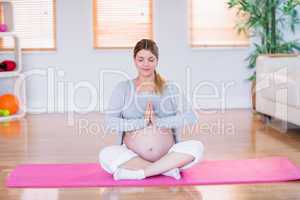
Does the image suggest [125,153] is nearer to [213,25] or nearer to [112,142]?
[112,142]

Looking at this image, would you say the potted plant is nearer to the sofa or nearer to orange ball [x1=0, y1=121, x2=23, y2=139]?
the sofa

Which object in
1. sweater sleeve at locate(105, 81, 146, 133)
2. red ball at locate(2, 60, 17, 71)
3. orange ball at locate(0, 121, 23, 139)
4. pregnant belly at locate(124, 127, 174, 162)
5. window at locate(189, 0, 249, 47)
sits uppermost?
window at locate(189, 0, 249, 47)

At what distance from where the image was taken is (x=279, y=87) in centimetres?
469

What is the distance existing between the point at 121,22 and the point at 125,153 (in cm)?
311

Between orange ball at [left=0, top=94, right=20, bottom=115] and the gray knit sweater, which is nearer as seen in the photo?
the gray knit sweater

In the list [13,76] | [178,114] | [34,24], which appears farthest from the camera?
[34,24]

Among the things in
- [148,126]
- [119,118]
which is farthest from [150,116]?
[119,118]

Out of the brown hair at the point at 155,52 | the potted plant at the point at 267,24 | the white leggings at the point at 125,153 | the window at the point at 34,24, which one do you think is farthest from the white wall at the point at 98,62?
the white leggings at the point at 125,153

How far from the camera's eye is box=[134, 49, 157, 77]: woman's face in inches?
128

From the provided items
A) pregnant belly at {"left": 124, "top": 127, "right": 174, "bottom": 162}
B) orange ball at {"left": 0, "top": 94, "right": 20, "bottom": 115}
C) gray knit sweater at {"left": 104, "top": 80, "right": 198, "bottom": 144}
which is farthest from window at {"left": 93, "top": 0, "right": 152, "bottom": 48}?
pregnant belly at {"left": 124, "top": 127, "right": 174, "bottom": 162}

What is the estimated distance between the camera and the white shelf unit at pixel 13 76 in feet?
18.2

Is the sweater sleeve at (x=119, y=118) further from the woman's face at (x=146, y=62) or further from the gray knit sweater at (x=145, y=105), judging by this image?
the woman's face at (x=146, y=62)

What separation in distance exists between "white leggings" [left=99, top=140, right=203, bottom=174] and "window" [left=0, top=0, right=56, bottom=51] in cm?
305

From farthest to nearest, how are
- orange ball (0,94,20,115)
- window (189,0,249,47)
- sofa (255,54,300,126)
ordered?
window (189,0,249,47), orange ball (0,94,20,115), sofa (255,54,300,126)
